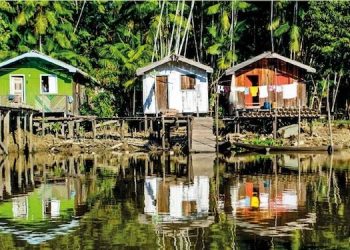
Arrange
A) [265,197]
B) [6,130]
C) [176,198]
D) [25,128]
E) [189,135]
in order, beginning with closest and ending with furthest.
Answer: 1. [265,197]
2. [176,198]
3. [6,130]
4. [189,135]
5. [25,128]

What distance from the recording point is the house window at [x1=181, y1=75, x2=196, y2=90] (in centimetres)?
4203

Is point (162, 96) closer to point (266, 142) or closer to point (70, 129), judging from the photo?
point (70, 129)

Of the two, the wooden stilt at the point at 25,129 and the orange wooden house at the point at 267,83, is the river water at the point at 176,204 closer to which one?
the wooden stilt at the point at 25,129

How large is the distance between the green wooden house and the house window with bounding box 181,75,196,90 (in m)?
6.48

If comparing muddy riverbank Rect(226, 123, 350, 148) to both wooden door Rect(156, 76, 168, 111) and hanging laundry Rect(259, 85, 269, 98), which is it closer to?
hanging laundry Rect(259, 85, 269, 98)

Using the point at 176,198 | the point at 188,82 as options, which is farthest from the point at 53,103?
the point at 176,198

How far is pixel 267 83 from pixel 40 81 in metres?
14.1

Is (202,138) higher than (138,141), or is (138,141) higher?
(202,138)

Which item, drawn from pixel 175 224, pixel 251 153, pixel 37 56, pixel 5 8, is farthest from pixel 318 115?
pixel 175 224

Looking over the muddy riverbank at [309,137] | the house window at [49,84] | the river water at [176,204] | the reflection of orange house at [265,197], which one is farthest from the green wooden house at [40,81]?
the reflection of orange house at [265,197]

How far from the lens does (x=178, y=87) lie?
41.9 meters

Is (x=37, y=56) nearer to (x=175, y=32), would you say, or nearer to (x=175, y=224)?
(x=175, y=32)

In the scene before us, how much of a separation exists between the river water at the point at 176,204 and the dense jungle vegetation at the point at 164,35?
1296 cm

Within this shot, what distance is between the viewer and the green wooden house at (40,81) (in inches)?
1605
